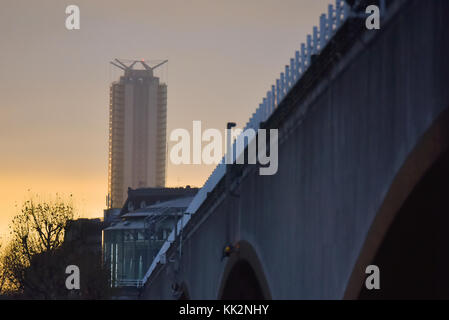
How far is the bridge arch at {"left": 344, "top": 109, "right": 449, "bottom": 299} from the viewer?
19781mm

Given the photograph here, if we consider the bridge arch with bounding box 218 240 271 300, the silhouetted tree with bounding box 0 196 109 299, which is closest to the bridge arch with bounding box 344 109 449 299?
the bridge arch with bounding box 218 240 271 300

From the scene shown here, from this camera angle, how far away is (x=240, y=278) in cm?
4500

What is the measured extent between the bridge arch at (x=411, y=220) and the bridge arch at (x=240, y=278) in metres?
13.7

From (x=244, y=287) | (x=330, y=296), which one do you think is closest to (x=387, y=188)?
(x=330, y=296)

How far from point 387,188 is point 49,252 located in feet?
253

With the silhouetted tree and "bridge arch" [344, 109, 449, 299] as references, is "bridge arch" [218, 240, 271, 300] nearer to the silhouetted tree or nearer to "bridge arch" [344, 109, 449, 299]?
"bridge arch" [344, 109, 449, 299]

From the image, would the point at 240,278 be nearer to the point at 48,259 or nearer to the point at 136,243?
the point at 48,259

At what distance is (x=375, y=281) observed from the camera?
24031 millimetres

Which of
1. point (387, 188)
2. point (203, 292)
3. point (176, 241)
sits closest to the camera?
point (387, 188)

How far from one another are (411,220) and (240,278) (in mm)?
22525

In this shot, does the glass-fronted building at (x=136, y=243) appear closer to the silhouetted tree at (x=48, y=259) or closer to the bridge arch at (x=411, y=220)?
the silhouetted tree at (x=48, y=259)

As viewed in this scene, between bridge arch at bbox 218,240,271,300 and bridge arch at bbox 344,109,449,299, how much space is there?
1373 centimetres
